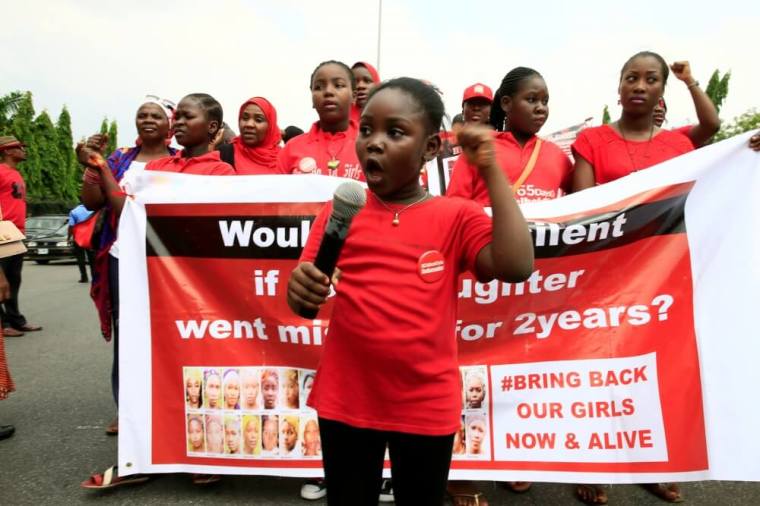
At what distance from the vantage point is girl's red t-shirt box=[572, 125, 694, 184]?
315 centimetres

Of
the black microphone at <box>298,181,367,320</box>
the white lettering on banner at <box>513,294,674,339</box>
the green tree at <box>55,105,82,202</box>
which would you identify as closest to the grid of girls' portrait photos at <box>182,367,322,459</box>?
the white lettering on banner at <box>513,294,674,339</box>

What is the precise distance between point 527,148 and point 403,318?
1.84m

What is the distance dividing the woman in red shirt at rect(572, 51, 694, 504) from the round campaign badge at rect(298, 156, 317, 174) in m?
1.48

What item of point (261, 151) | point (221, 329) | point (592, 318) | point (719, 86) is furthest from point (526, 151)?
point (719, 86)

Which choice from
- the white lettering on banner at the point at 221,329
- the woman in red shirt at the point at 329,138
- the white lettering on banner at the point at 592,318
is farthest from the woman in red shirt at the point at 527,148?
the white lettering on banner at the point at 221,329

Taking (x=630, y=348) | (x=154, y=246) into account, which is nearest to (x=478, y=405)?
(x=630, y=348)

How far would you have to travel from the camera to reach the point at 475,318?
3.03 metres

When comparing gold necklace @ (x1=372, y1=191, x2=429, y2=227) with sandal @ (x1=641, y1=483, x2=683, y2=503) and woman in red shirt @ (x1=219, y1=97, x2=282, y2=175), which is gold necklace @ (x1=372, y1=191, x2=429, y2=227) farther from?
woman in red shirt @ (x1=219, y1=97, x2=282, y2=175)

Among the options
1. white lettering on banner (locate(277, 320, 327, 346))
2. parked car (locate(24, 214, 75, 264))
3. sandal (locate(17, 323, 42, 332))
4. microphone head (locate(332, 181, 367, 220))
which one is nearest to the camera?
microphone head (locate(332, 181, 367, 220))

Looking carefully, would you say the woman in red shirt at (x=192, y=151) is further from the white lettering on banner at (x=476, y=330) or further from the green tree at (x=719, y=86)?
the green tree at (x=719, y=86)

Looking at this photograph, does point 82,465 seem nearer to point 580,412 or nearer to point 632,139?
point 580,412

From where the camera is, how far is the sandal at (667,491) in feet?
9.82

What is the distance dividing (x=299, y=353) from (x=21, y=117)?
38745 mm

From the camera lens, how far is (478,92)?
4.44 meters
